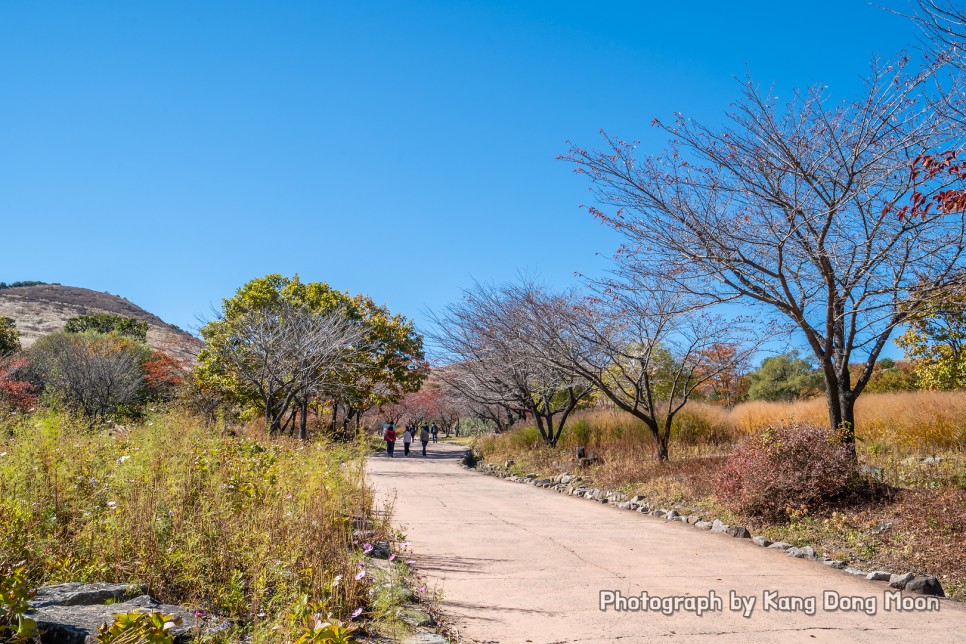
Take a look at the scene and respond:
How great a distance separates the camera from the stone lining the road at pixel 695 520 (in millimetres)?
5645

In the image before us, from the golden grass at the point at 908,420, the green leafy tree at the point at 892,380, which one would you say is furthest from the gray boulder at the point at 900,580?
the green leafy tree at the point at 892,380

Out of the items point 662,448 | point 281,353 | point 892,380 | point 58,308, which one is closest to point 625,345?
point 662,448

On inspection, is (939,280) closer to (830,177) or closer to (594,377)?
(830,177)

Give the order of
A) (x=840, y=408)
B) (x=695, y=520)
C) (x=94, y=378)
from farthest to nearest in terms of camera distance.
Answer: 1. (x=94, y=378)
2. (x=840, y=408)
3. (x=695, y=520)

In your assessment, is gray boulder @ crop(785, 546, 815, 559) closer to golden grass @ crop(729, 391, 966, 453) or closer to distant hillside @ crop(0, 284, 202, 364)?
golden grass @ crop(729, 391, 966, 453)

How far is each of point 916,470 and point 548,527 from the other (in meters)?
5.18

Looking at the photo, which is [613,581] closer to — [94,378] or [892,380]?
[94,378]

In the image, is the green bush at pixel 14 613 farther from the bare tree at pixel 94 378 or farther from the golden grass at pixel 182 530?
the bare tree at pixel 94 378

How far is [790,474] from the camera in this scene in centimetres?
840

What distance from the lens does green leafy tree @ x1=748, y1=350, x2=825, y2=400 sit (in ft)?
119

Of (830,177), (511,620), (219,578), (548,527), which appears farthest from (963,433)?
(219,578)

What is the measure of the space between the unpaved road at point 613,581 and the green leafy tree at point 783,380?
3049 cm

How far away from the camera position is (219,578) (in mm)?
4219

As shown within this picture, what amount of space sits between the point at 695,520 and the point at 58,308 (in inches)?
3849
